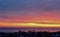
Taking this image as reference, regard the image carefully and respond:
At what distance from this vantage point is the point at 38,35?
11031 millimetres

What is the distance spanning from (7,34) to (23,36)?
1.01m

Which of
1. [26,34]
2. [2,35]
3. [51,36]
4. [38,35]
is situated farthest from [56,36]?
[2,35]

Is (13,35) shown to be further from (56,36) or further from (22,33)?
(56,36)

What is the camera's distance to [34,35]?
36.2 feet

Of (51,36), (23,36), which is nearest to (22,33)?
(23,36)

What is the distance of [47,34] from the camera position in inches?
434

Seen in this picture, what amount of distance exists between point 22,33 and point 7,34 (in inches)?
37.8

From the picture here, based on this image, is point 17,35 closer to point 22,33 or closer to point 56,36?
point 22,33

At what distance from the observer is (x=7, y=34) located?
10.9 metres

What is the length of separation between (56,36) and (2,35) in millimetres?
3334

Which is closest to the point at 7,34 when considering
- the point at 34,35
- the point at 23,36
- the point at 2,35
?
the point at 2,35

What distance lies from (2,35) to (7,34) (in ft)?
1.03

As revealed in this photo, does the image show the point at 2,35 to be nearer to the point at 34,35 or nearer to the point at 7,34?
the point at 7,34

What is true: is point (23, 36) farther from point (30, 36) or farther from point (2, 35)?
point (2, 35)
